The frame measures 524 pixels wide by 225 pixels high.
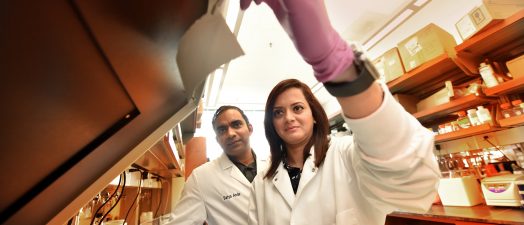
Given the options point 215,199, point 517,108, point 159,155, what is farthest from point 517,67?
point 159,155

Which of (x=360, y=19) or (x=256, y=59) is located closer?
(x=360, y=19)

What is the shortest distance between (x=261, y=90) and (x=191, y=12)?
3.78 m

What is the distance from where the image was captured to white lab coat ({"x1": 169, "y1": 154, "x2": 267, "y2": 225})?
1.44 metres

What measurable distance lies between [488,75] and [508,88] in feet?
0.71

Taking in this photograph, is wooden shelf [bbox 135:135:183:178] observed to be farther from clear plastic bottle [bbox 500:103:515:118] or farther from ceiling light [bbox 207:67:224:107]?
clear plastic bottle [bbox 500:103:515:118]

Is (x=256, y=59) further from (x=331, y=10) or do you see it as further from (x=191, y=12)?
(x=191, y=12)

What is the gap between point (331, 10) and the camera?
2305 millimetres

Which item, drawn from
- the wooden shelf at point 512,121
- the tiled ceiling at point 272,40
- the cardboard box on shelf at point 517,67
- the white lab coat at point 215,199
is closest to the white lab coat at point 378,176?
the white lab coat at point 215,199

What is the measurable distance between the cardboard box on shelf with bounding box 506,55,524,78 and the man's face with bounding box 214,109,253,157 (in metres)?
1.85

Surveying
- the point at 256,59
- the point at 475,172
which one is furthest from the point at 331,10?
the point at 475,172

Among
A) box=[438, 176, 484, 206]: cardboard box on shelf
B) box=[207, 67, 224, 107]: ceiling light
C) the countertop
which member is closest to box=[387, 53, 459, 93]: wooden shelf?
box=[438, 176, 484, 206]: cardboard box on shelf

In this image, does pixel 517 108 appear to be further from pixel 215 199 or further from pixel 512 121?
pixel 215 199

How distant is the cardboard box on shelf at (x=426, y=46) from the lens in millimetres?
2125

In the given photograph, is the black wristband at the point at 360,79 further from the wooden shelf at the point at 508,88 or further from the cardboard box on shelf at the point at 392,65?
the cardboard box on shelf at the point at 392,65
